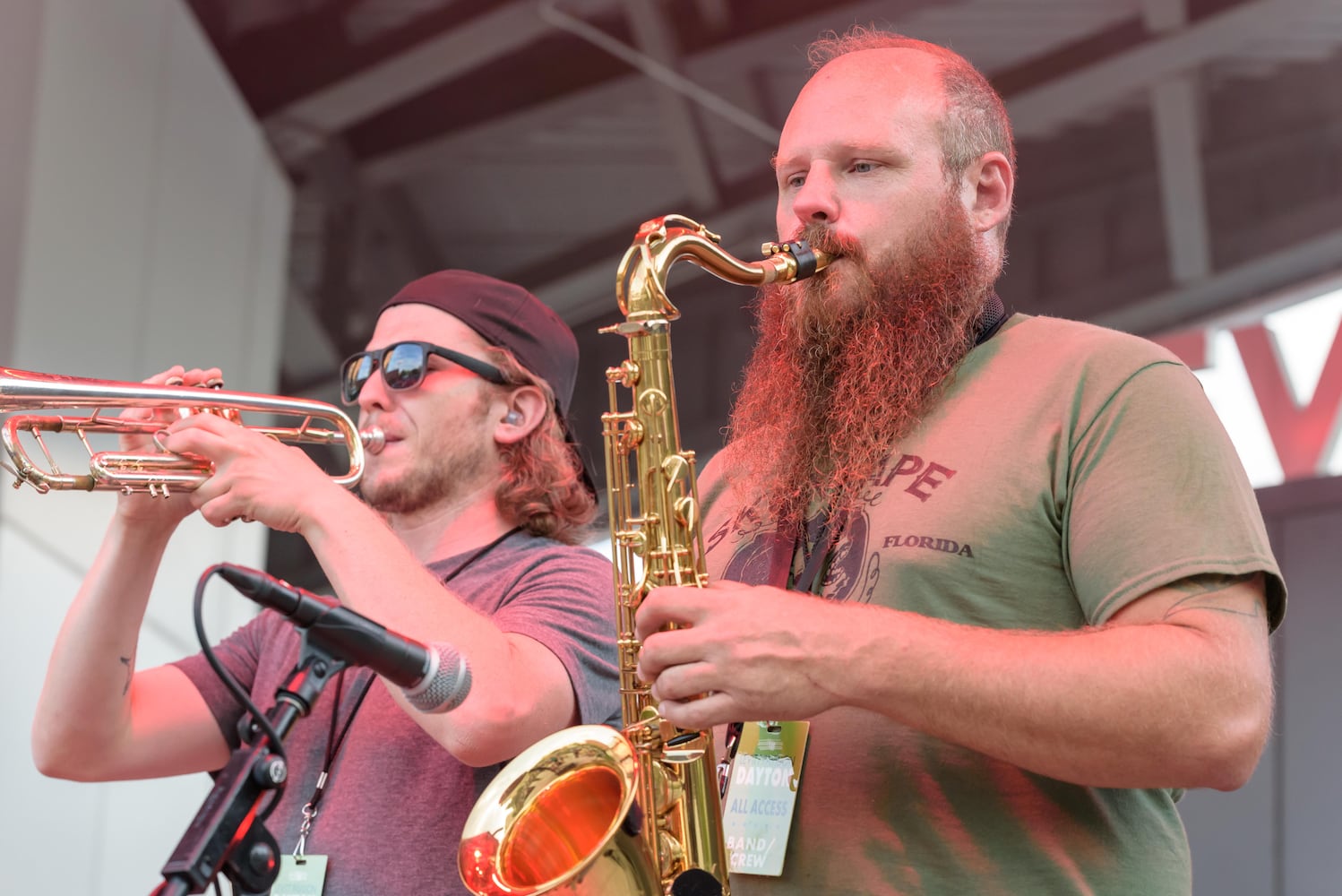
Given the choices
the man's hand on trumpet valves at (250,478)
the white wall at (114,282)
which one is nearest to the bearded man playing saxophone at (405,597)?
the man's hand on trumpet valves at (250,478)

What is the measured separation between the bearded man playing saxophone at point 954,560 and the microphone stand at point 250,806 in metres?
0.43

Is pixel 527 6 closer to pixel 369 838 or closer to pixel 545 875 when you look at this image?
pixel 369 838

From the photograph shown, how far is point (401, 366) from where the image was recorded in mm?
2869

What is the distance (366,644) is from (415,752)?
42.8 inches

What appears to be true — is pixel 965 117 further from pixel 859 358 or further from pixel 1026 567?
pixel 1026 567

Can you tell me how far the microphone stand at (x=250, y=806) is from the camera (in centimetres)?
130

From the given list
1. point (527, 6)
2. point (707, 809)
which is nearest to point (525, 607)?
point (707, 809)

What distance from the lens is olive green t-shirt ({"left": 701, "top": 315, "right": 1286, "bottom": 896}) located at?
1.61 meters

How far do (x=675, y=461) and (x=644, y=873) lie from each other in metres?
0.64

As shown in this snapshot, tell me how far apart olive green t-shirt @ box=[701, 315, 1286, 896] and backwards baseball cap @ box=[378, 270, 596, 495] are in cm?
133

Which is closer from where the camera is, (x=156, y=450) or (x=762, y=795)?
(x=762, y=795)

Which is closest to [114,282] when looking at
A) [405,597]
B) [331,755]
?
[331,755]

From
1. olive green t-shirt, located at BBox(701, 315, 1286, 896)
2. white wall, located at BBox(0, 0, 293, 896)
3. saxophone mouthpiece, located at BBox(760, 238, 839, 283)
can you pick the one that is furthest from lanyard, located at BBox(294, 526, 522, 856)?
white wall, located at BBox(0, 0, 293, 896)

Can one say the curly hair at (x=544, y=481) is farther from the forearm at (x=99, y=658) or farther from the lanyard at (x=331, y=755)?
the forearm at (x=99, y=658)
